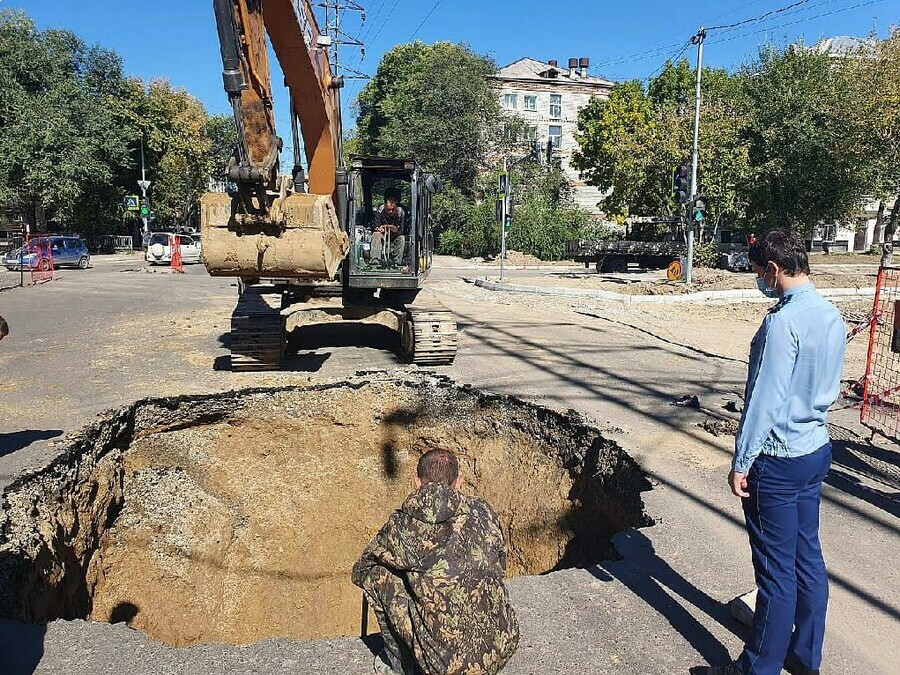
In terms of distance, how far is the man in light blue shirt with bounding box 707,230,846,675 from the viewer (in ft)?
9.53

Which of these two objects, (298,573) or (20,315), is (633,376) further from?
(20,315)

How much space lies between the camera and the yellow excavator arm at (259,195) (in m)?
6.13

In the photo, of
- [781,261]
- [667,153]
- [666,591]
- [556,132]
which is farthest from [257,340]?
[556,132]

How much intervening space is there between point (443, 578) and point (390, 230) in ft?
24.0

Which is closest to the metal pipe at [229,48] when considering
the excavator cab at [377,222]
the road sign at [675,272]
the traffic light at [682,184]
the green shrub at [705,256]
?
the excavator cab at [377,222]

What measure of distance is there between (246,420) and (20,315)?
9.80m

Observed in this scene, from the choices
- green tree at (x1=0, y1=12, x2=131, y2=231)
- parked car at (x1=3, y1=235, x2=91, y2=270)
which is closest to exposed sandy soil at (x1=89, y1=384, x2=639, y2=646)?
parked car at (x1=3, y1=235, x2=91, y2=270)

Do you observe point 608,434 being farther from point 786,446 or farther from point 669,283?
point 669,283

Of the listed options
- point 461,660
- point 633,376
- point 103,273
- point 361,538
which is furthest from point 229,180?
point 103,273

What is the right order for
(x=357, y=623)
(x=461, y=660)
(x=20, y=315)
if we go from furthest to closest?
(x=20, y=315)
(x=357, y=623)
(x=461, y=660)

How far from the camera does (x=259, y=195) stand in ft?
21.1

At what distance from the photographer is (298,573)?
23.8 feet

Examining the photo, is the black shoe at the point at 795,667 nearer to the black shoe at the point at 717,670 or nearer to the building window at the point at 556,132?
the black shoe at the point at 717,670

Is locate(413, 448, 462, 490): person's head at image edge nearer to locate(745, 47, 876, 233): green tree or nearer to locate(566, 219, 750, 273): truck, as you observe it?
locate(566, 219, 750, 273): truck
